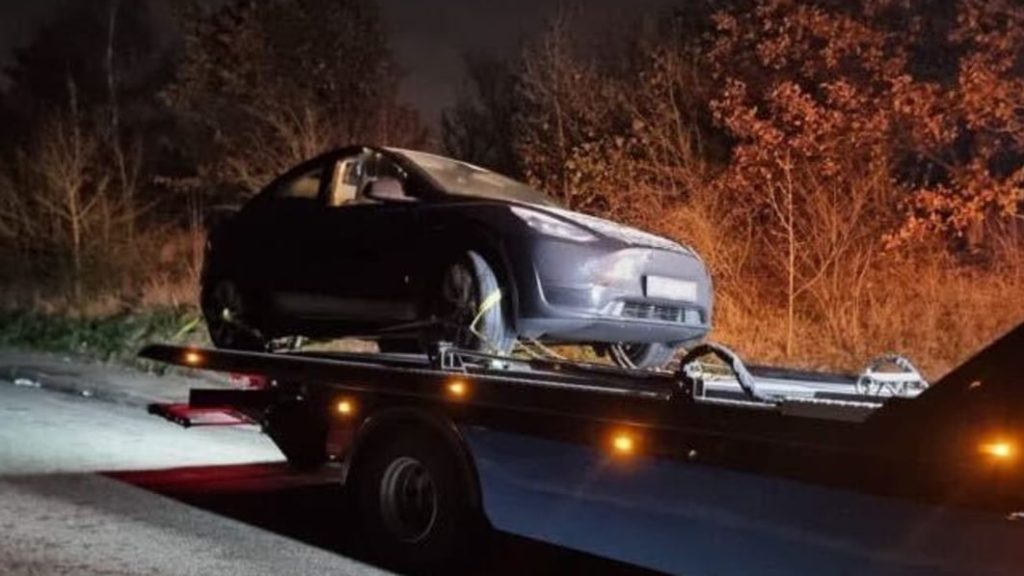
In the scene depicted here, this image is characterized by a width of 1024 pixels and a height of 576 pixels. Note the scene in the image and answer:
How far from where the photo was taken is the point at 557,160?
17469mm

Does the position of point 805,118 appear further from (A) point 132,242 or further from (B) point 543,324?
(A) point 132,242

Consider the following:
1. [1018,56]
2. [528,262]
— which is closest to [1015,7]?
[1018,56]

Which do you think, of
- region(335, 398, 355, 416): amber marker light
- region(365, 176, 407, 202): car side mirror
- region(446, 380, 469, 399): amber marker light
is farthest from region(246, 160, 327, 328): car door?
region(446, 380, 469, 399): amber marker light

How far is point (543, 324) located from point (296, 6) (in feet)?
68.3

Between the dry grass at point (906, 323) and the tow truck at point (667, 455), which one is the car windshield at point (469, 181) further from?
the dry grass at point (906, 323)

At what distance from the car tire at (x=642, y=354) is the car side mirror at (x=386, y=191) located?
5.58 ft

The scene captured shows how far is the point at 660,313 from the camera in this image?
7102 millimetres

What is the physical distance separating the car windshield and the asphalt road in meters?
2.04

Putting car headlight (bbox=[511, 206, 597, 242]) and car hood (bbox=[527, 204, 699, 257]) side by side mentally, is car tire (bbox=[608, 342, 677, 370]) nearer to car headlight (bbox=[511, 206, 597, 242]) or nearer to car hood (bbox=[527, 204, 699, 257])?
car hood (bbox=[527, 204, 699, 257])

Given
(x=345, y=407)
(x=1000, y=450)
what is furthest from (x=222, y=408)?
(x=1000, y=450)

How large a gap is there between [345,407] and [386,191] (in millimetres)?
1443

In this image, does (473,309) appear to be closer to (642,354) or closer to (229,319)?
(642,354)

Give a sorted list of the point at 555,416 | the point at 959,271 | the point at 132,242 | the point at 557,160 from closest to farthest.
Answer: the point at 555,416 → the point at 959,271 → the point at 557,160 → the point at 132,242

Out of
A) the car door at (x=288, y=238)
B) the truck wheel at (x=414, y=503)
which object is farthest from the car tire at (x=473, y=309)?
the car door at (x=288, y=238)
